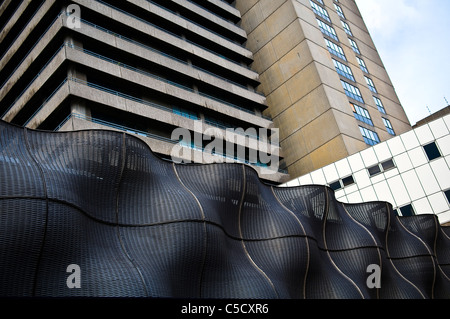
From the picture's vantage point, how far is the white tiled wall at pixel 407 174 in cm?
3341

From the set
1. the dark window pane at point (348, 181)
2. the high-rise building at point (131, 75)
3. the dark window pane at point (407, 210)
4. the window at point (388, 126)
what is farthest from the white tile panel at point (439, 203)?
the window at point (388, 126)

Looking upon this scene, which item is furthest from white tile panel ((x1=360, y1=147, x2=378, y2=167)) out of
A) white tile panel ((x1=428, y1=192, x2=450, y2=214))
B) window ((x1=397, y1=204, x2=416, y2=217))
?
white tile panel ((x1=428, y1=192, x2=450, y2=214))

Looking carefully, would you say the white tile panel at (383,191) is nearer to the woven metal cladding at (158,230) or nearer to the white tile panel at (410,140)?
the white tile panel at (410,140)

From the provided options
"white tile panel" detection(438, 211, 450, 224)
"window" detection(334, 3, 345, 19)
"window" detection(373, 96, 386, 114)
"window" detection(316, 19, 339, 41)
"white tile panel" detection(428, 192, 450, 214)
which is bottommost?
"white tile panel" detection(438, 211, 450, 224)

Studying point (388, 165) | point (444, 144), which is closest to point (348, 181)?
point (388, 165)

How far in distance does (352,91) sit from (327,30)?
840 cm

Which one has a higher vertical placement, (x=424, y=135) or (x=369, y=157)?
(x=369, y=157)

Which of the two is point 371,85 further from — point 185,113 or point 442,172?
point 185,113

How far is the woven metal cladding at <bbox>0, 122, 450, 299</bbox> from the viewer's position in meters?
10.9

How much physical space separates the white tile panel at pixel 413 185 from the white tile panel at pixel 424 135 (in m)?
2.37

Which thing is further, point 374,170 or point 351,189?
point 351,189

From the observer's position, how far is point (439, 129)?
3400 cm

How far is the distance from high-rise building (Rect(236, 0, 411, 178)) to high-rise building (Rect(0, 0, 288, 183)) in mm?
2451

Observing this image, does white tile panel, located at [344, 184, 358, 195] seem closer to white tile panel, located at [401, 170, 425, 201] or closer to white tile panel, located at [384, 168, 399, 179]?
white tile panel, located at [384, 168, 399, 179]
